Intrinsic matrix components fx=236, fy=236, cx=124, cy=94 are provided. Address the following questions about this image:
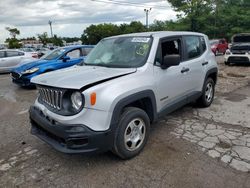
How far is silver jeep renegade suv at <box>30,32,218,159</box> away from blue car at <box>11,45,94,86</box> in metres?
4.41

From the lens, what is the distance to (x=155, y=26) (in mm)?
48375

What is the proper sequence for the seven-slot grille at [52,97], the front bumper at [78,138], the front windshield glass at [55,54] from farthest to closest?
the front windshield glass at [55,54] < the seven-slot grille at [52,97] < the front bumper at [78,138]

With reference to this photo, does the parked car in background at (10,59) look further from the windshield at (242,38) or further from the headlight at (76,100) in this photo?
the windshield at (242,38)

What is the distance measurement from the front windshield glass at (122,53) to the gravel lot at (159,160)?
136 cm

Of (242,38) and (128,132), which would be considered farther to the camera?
(242,38)

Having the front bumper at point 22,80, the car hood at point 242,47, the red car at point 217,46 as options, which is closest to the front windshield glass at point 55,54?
the front bumper at point 22,80

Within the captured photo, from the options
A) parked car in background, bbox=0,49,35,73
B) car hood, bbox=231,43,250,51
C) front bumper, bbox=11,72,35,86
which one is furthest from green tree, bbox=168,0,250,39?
front bumper, bbox=11,72,35,86

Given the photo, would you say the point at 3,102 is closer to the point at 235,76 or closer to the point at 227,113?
the point at 227,113

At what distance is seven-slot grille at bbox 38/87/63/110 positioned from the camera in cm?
302

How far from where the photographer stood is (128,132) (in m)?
3.26

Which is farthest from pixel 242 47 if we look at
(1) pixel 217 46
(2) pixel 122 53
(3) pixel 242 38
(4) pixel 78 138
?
(4) pixel 78 138

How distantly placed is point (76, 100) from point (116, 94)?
1.63ft

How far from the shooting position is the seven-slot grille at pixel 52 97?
3017mm

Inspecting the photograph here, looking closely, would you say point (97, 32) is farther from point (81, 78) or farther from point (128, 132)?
point (128, 132)
